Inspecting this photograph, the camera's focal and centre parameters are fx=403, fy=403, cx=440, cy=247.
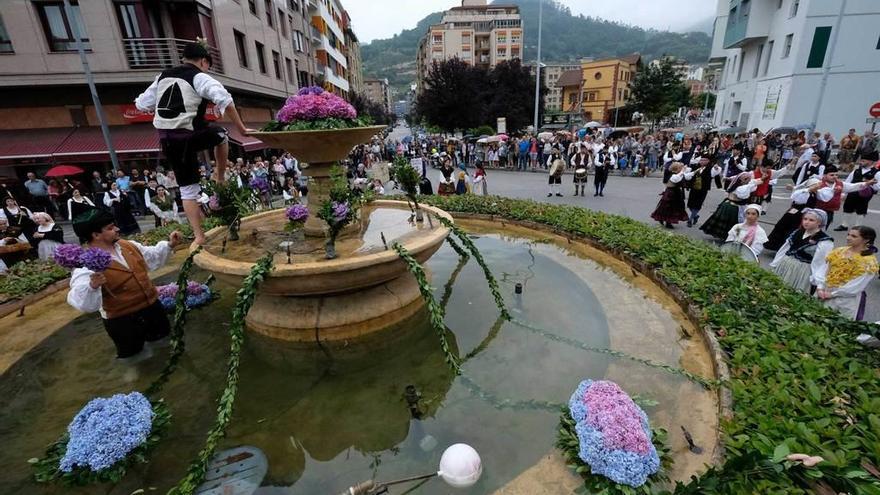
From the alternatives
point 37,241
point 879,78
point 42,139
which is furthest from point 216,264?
point 879,78

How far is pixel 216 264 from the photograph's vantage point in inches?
184

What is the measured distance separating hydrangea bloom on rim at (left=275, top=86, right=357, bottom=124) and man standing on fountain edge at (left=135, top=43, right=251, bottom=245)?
70 cm

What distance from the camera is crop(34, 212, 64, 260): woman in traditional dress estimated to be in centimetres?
871

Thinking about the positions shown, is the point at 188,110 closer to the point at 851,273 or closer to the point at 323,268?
the point at 323,268

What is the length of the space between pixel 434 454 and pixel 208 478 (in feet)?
5.72

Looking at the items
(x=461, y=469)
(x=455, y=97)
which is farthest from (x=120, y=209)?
(x=455, y=97)

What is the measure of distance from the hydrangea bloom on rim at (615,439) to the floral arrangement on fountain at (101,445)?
3.41 meters

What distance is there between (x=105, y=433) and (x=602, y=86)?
83429mm

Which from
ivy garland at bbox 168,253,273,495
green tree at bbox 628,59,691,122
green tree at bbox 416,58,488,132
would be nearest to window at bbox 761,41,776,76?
green tree at bbox 628,59,691,122

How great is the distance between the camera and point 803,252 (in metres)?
6.10

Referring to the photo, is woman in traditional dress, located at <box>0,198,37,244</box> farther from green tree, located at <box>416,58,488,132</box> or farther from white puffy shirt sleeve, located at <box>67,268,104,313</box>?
green tree, located at <box>416,58,488,132</box>

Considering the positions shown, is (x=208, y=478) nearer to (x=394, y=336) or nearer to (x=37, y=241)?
(x=394, y=336)

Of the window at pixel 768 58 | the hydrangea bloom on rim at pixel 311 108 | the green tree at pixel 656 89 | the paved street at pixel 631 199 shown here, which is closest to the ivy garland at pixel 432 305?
the hydrangea bloom on rim at pixel 311 108

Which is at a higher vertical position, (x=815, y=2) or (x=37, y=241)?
(x=815, y=2)
